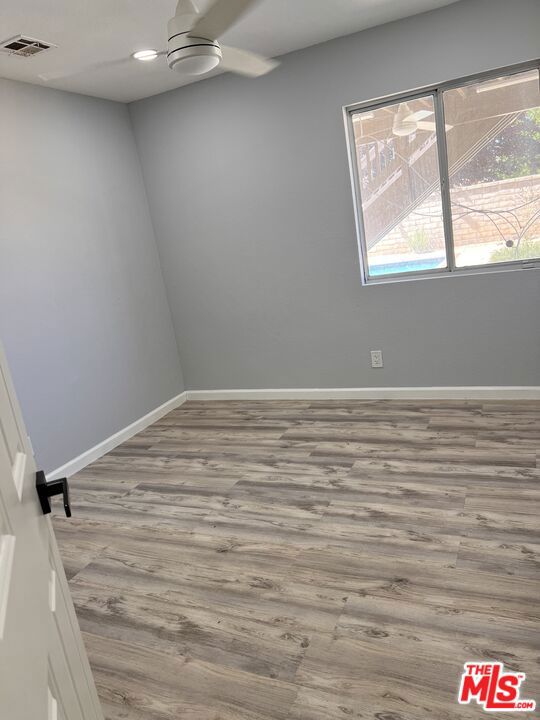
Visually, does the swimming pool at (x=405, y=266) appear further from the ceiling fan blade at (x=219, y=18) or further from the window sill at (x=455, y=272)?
the ceiling fan blade at (x=219, y=18)

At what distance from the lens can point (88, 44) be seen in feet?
9.80

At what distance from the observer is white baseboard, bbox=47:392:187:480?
3.66 metres

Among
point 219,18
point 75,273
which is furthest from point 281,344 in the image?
point 219,18

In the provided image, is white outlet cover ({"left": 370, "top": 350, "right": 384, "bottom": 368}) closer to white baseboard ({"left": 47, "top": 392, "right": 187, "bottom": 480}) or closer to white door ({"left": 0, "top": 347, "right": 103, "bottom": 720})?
white baseboard ({"left": 47, "top": 392, "right": 187, "bottom": 480})

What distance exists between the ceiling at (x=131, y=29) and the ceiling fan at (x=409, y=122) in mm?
549

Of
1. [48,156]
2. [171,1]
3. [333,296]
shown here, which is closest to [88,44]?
[171,1]

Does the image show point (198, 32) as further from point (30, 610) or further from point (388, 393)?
point (388, 393)

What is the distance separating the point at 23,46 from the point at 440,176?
256 centimetres

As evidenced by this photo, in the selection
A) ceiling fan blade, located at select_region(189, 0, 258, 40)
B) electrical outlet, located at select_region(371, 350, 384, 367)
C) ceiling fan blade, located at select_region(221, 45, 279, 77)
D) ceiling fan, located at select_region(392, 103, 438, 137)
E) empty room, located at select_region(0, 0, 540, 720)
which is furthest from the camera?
electrical outlet, located at select_region(371, 350, 384, 367)

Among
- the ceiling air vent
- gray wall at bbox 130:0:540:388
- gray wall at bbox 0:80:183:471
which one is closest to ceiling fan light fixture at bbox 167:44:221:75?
the ceiling air vent

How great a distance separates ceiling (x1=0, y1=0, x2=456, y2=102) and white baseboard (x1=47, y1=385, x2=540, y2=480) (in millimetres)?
2393

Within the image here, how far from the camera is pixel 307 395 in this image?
444cm

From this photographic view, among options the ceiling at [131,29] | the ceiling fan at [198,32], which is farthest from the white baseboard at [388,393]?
the ceiling fan at [198,32]

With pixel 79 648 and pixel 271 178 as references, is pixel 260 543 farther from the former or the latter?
pixel 271 178
